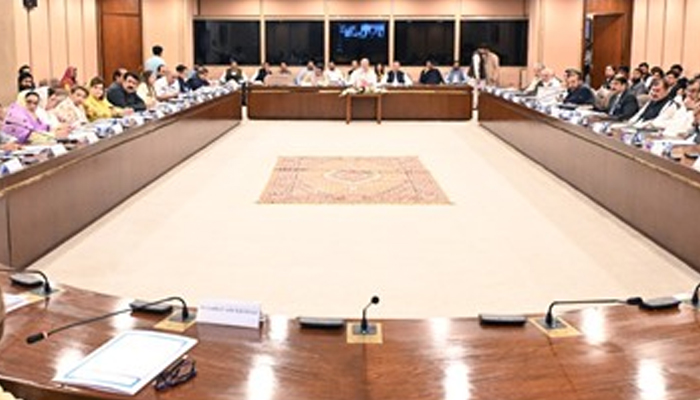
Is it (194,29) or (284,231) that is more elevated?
Result: (194,29)

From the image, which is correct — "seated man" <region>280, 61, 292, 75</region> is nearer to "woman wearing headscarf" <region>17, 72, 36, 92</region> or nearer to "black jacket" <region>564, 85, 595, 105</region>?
"black jacket" <region>564, 85, 595, 105</region>

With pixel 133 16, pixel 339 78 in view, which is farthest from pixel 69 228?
pixel 133 16

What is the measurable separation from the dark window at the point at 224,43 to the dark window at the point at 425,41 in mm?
3108

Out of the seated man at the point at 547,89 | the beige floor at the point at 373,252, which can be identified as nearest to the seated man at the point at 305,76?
the seated man at the point at 547,89

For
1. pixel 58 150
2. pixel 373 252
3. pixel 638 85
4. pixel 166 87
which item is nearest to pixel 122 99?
pixel 166 87

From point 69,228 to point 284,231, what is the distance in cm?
147

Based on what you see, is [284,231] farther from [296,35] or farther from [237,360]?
[296,35]

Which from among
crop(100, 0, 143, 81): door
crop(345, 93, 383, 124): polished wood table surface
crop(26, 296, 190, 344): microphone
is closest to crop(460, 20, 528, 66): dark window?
crop(345, 93, 383, 124): polished wood table surface

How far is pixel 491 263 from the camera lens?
5.41 m

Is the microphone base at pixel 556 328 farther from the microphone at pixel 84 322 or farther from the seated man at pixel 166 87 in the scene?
the seated man at pixel 166 87

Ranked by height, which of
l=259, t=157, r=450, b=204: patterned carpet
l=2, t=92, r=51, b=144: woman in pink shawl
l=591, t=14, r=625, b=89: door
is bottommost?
l=259, t=157, r=450, b=204: patterned carpet

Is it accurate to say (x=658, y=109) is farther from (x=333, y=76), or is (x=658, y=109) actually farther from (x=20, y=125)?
(x=333, y=76)

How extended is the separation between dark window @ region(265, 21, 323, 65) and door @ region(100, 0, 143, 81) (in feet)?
8.94

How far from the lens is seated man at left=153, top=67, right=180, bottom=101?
11.6 meters
